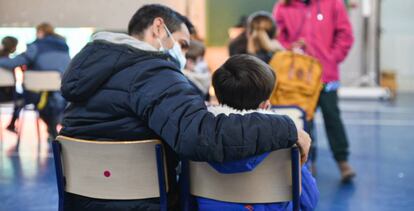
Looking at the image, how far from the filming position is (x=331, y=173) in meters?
4.31

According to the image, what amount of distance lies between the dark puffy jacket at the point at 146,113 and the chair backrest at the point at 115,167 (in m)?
0.04

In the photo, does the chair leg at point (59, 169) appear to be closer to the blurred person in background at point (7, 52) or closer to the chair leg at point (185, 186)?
the chair leg at point (185, 186)

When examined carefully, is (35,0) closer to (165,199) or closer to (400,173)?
(165,199)

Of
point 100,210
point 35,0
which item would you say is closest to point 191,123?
point 100,210

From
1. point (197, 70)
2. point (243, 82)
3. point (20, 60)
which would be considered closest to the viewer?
point (243, 82)

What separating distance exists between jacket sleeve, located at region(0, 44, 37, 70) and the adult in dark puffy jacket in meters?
3.14

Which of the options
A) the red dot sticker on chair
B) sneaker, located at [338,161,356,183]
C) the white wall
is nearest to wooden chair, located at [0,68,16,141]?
sneaker, located at [338,161,356,183]

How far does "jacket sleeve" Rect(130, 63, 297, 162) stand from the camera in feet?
5.07

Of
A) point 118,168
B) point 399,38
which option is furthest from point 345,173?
point 399,38

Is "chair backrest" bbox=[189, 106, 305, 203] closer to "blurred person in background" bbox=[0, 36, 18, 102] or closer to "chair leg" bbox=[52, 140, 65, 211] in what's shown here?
"chair leg" bbox=[52, 140, 65, 211]

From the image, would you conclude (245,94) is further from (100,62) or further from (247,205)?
(100,62)

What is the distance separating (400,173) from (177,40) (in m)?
2.71

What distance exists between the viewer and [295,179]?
166 centimetres

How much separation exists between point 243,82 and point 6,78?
3.78 metres
